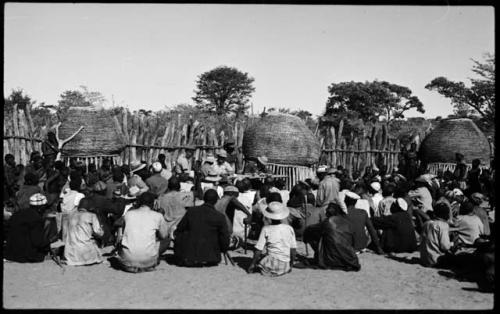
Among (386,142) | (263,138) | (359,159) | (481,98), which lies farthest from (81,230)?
(481,98)

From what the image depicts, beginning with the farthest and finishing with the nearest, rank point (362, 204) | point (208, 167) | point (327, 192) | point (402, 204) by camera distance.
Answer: point (208, 167), point (327, 192), point (362, 204), point (402, 204)

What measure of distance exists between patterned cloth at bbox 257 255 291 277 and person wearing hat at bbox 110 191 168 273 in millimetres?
1481

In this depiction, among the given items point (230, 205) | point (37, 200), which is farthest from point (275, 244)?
point (37, 200)

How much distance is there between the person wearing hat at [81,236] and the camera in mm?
7289

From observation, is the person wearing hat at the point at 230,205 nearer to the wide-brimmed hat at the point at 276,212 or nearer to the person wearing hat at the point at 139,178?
the wide-brimmed hat at the point at 276,212

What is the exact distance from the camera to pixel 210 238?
7336 millimetres

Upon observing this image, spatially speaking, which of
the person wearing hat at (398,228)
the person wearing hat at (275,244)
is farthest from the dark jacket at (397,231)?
the person wearing hat at (275,244)

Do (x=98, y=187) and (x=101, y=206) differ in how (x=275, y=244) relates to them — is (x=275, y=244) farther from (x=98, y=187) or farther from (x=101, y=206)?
(x=98, y=187)

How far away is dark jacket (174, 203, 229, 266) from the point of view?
725 centimetres

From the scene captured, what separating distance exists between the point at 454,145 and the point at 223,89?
29614 mm

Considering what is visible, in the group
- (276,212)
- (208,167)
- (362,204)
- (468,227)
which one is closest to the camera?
(276,212)

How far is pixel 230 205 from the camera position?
8242 millimetres

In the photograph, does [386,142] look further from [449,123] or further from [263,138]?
[263,138]

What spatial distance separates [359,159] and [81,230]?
12909mm
